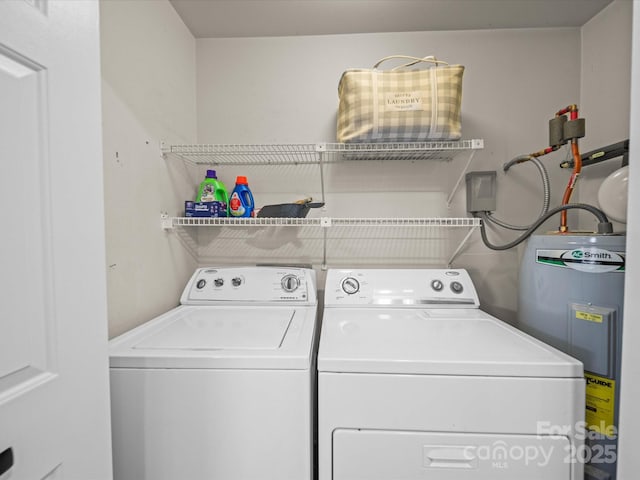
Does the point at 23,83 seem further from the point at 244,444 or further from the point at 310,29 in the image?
the point at 310,29

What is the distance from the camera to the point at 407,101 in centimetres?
133

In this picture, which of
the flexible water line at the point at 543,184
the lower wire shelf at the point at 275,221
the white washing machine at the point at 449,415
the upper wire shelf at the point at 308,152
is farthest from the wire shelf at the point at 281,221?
the white washing machine at the point at 449,415

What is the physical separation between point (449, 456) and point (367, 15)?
2110mm

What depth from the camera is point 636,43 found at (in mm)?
613

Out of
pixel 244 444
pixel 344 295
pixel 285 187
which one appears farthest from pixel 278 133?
pixel 244 444

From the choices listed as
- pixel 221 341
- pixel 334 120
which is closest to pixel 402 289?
pixel 221 341

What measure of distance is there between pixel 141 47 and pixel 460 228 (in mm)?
1980

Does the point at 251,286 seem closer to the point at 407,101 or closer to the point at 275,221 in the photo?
the point at 275,221

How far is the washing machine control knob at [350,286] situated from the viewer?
1.49 meters

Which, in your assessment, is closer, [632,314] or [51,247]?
[51,247]

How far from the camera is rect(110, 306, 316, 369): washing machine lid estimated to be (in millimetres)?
857

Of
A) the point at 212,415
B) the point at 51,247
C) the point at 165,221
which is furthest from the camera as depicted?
the point at 165,221

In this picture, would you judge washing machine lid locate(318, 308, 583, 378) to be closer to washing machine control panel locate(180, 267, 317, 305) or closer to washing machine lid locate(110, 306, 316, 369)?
washing machine lid locate(110, 306, 316, 369)

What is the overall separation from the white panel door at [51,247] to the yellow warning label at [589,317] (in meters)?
1.58
